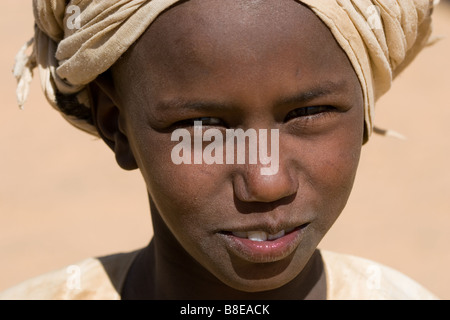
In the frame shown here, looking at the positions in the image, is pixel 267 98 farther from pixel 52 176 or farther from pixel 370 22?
pixel 52 176

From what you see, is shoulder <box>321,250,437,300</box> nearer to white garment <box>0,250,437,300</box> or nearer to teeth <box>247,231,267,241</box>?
white garment <box>0,250,437,300</box>

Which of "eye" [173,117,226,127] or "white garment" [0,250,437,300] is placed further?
"white garment" [0,250,437,300]

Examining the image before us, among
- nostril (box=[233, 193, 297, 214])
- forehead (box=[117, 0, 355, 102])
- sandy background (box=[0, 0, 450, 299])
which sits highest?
forehead (box=[117, 0, 355, 102])

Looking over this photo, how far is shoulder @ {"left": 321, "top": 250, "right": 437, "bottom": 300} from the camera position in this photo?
256 centimetres

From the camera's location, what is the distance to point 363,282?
8.54 ft

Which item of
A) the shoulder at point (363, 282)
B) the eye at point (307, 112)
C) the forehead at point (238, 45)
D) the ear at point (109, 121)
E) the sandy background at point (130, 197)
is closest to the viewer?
the forehead at point (238, 45)

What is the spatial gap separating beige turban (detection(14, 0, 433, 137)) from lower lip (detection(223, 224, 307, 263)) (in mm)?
437

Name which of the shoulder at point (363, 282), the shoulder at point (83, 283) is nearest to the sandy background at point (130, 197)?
the shoulder at point (363, 282)

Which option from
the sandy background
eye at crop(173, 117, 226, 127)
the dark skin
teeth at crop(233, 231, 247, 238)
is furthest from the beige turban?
the sandy background

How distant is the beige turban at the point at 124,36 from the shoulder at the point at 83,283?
1.66 feet

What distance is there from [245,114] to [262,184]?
0.17 m

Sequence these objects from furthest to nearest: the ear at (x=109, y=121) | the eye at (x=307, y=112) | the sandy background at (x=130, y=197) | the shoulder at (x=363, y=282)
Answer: the sandy background at (x=130, y=197) < the shoulder at (x=363, y=282) < the ear at (x=109, y=121) < the eye at (x=307, y=112)

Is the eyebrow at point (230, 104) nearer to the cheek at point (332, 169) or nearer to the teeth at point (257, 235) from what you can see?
the cheek at point (332, 169)

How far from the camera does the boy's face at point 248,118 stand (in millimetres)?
1915
